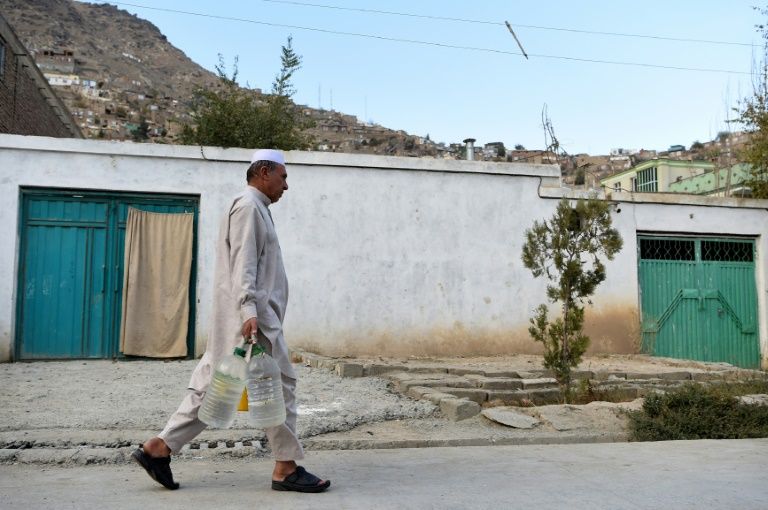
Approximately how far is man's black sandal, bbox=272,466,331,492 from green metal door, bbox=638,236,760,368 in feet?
34.5

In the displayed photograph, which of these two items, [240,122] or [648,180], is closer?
[240,122]

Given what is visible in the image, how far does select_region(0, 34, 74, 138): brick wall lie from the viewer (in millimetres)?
15812

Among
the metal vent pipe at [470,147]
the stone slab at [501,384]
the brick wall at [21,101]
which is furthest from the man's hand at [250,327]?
the brick wall at [21,101]

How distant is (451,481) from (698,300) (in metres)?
10.7

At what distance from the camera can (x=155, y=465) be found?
375 centimetres

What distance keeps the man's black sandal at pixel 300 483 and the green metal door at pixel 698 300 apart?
10510mm

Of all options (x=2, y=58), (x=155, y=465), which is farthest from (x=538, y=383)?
(x=2, y=58)

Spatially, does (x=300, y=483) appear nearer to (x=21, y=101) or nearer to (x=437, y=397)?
(x=437, y=397)

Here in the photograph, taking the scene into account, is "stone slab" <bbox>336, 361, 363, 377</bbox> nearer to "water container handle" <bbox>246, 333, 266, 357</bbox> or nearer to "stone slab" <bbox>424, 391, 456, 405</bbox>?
"stone slab" <bbox>424, 391, 456, 405</bbox>

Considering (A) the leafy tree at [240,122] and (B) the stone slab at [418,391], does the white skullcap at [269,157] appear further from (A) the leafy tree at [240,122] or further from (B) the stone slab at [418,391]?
(A) the leafy tree at [240,122]

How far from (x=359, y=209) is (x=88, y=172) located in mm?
4213

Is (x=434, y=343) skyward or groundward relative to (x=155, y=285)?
groundward

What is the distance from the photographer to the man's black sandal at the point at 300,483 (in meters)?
3.79

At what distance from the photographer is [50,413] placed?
19.9 feet
